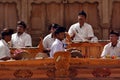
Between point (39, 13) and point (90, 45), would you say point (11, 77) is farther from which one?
point (39, 13)

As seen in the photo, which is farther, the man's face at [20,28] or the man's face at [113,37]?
the man's face at [20,28]

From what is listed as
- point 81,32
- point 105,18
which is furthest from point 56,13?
point 81,32

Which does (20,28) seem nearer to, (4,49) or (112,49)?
(4,49)

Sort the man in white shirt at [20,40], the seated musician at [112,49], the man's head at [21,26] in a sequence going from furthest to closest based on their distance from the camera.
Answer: the man in white shirt at [20,40] < the man's head at [21,26] < the seated musician at [112,49]

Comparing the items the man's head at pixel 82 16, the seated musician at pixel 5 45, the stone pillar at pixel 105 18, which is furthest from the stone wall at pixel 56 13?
the seated musician at pixel 5 45

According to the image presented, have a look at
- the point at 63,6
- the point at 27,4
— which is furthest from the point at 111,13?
the point at 27,4

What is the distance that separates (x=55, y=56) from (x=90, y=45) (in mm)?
3665

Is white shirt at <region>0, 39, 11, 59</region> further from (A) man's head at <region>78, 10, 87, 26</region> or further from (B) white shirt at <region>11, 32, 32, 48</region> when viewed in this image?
(A) man's head at <region>78, 10, 87, 26</region>

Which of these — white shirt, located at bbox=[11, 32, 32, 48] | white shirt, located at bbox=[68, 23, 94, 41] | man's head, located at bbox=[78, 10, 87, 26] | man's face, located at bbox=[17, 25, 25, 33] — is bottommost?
white shirt, located at bbox=[11, 32, 32, 48]

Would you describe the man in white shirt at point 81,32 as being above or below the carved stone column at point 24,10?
below

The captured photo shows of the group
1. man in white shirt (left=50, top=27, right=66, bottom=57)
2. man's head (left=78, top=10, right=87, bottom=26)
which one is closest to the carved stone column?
man's head (left=78, top=10, right=87, bottom=26)

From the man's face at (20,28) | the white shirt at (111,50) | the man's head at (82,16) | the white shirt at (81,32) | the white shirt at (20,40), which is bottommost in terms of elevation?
the white shirt at (111,50)

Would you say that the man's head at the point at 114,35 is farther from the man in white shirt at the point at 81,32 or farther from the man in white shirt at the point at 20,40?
the man in white shirt at the point at 20,40

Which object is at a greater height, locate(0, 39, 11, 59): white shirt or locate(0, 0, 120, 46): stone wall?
locate(0, 0, 120, 46): stone wall
